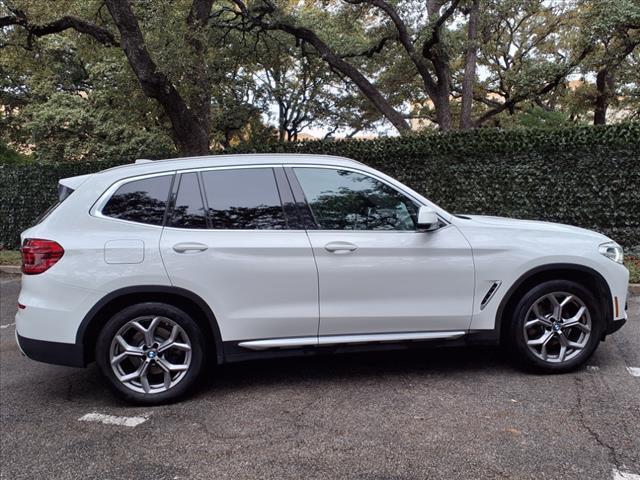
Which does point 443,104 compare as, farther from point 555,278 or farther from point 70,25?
point 555,278

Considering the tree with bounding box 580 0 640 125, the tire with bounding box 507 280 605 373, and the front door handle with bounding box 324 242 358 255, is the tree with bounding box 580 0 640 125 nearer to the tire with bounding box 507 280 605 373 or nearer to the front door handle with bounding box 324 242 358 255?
the tire with bounding box 507 280 605 373

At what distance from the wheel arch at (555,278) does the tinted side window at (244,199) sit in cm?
179

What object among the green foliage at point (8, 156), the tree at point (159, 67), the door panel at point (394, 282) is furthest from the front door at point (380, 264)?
the green foliage at point (8, 156)

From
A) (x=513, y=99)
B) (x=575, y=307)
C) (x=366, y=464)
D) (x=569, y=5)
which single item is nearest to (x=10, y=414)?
(x=366, y=464)

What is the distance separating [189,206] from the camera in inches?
149

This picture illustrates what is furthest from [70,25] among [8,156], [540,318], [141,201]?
[540,318]

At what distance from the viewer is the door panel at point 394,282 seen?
3721mm

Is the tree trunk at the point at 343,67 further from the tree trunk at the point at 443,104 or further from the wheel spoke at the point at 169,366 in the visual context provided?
the wheel spoke at the point at 169,366

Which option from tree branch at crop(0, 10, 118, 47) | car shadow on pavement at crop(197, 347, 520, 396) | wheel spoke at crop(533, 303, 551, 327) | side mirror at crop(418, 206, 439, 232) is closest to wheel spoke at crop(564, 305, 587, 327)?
wheel spoke at crop(533, 303, 551, 327)

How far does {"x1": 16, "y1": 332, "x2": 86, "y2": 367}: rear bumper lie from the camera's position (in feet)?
11.7

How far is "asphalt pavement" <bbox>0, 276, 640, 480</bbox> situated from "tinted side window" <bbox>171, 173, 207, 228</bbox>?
130cm

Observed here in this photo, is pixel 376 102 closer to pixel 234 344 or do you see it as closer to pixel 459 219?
pixel 459 219

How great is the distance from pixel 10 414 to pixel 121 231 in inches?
62.1

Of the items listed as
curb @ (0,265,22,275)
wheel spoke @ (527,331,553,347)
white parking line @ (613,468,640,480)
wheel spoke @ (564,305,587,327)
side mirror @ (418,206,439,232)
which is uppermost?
side mirror @ (418,206,439,232)
